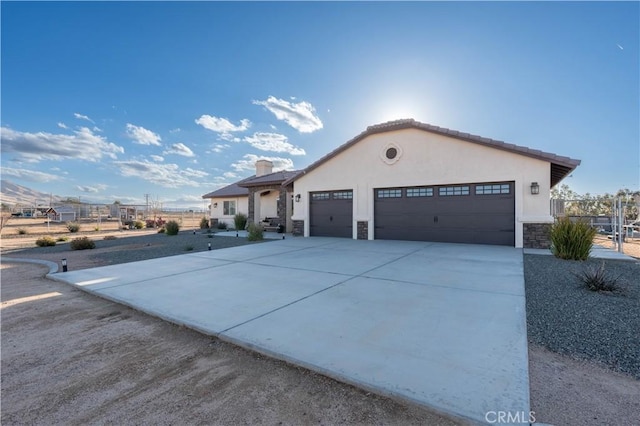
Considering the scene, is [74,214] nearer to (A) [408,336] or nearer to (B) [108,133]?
(B) [108,133]

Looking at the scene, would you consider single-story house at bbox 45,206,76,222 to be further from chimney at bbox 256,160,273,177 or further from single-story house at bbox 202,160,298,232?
chimney at bbox 256,160,273,177

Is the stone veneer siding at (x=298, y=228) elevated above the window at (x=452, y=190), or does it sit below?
below

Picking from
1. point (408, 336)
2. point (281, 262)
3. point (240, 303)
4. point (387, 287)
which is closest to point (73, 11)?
point (281, 262)

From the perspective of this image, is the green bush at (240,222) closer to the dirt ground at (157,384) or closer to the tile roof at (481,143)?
the tile roof at (481,143)

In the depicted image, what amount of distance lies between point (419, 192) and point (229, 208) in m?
17.3

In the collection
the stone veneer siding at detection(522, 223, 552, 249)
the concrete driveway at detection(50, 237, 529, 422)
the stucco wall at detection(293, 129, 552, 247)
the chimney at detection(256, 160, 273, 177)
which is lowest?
the concrete driveway at detection(50, 237, 529, 422)

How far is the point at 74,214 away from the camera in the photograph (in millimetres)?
33719

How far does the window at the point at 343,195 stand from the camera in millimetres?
15070

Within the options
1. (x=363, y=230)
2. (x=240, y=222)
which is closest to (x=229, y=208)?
(x=240, y=222)

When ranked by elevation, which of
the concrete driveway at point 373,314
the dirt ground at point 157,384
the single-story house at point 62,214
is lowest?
the dirt ground at point 157,384

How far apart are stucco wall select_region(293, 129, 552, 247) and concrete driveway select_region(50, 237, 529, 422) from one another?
15.0 ft

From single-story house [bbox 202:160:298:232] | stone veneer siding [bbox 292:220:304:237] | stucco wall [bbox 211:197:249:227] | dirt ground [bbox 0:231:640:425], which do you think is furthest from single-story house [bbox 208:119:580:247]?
dirt ground [bbox 0:231:640:425]

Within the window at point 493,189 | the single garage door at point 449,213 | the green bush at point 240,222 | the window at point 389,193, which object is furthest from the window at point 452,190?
the green bush at point 240,222

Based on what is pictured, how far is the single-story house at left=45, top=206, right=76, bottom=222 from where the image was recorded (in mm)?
31936
